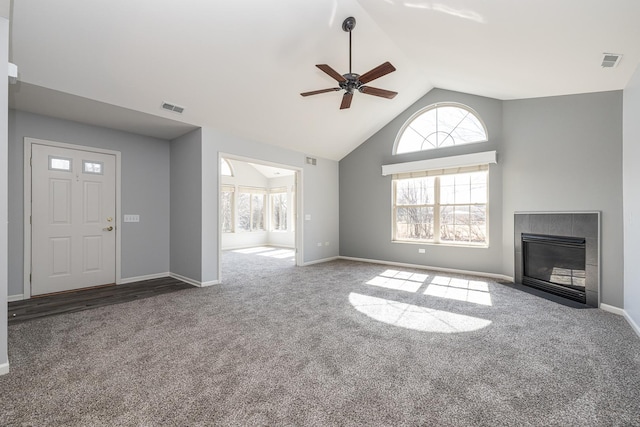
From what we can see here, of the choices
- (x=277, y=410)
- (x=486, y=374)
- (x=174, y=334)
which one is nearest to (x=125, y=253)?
(x=174, y=334)

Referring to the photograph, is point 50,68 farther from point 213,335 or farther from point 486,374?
point 486,374

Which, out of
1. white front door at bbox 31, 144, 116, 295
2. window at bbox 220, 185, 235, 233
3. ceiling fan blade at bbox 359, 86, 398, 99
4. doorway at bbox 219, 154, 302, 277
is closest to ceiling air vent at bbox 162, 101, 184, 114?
white front door at bbox 31, 144, 116, 295

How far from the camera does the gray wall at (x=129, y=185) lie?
3.86 meters

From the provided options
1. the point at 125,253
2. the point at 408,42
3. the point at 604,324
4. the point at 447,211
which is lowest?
the point at 604,324

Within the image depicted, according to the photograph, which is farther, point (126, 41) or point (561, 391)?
point (126, 41)

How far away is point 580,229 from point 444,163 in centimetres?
233

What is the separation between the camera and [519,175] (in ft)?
15.0

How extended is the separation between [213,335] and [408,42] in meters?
4.33

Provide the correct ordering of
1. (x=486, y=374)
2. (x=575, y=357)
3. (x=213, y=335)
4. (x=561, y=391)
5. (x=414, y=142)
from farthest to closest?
(x=414, y=142) → (x=213, y=335) → (x=575, y=357) → (x=486, y=374) → (x=561, y=391)

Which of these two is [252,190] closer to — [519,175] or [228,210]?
[228,210]

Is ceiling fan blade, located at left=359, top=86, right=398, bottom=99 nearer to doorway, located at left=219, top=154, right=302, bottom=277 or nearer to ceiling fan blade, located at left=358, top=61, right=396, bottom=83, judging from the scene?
ceiling fan blade, located at left=358, top=61, right=396, bottom=83

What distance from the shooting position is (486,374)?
205cm

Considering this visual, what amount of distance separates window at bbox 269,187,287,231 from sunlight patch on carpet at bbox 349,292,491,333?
22.2 ft

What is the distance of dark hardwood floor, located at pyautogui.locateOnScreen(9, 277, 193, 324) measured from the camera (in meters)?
3.39
